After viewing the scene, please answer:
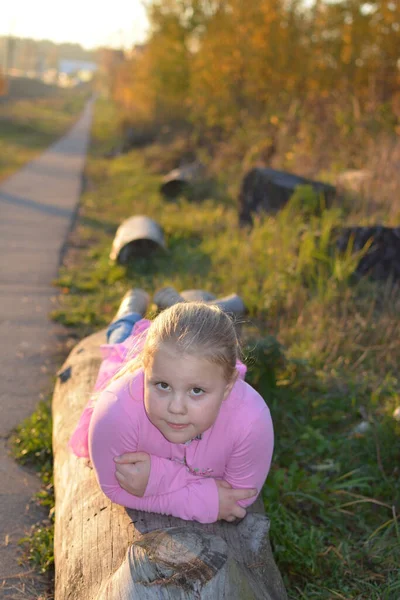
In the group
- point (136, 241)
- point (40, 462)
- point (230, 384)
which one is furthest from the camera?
point (136, 241)

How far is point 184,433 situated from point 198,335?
1.16ft

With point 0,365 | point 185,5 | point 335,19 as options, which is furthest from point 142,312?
point 185,5

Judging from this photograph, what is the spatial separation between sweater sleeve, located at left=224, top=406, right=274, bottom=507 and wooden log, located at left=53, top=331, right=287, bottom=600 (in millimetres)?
137

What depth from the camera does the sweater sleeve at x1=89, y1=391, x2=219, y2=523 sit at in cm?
232

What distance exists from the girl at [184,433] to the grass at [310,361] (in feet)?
1.78

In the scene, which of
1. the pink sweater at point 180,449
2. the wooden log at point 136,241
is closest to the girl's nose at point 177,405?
the pink sweater at point 180,449

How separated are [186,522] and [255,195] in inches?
221

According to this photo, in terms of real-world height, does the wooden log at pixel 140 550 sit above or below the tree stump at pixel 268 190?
below

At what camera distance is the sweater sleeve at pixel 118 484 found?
91.2 inches

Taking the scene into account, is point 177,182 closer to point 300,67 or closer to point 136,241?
point 300,67

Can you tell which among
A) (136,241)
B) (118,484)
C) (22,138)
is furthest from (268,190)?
(22,138)

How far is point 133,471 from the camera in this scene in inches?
90.8

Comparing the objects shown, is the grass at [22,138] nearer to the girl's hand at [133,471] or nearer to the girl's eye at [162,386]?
the girl's hand at [133,471]

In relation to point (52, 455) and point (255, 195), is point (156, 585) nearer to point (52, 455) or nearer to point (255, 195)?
point (52, 455)
